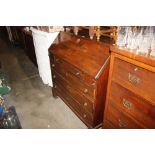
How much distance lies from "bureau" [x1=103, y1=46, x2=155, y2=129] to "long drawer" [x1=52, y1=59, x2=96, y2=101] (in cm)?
26

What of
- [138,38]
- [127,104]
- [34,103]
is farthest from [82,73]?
[34,103]

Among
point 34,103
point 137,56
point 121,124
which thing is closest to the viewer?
point 137,56

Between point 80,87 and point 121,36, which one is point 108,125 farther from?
point 121,36

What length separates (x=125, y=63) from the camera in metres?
1.36

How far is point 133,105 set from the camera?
1.42 metres

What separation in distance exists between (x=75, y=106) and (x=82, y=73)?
730mm

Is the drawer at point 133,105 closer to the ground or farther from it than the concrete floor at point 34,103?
farther from it

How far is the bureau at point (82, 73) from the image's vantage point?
181cm

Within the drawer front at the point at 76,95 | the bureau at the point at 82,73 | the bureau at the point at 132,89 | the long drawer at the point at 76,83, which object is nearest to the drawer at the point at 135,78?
the bureau at the point at 132,89

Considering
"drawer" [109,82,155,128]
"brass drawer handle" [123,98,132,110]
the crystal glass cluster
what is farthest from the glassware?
"brass drawer handle" [123,98,132,110]

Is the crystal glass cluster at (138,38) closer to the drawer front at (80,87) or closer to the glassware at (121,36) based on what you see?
the glassware at (121,36)
